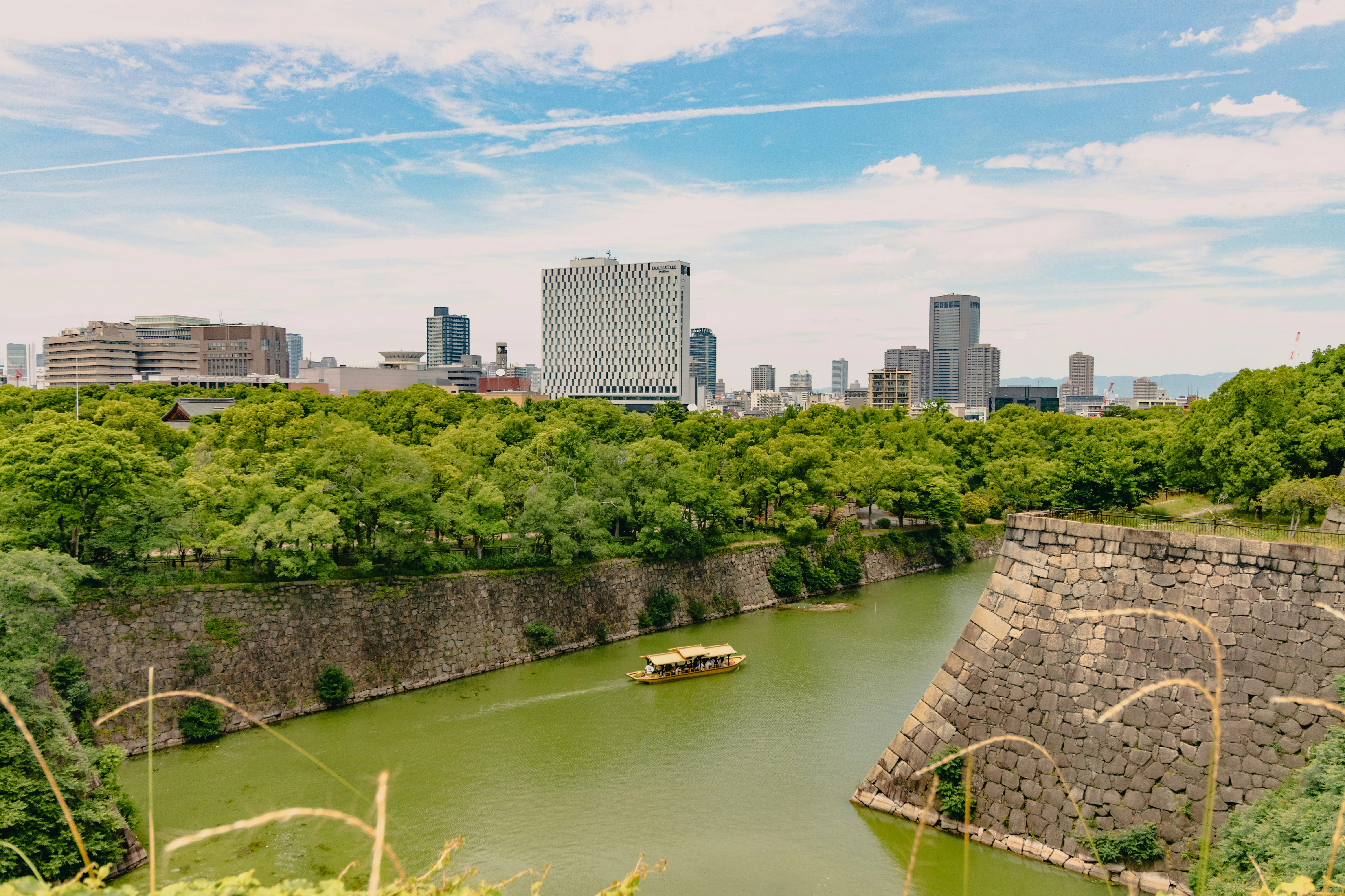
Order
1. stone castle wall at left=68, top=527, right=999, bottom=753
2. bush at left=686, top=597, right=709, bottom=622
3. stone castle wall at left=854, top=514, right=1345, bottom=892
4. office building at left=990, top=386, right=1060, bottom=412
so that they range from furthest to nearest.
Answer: office building at left=990, top=386, right=1060, bottom=412
bush at left=686, top=597, right=709, bottom=622
stone castle wall at left=68, top=527, right=999, bottom=753
stone castle wall at left=854, top=514, right=1345, bottom=892

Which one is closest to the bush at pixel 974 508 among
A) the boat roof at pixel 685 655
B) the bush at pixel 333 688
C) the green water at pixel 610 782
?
the green water at pixel 610 782

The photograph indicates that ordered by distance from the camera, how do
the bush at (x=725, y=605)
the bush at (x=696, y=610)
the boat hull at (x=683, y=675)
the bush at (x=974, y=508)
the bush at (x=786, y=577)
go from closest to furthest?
the boat hull at (x=683, y=675) < the bush at (x=696, y=610) < the bush at (x=725, y=605) < the bush at (x=786, y=577) < the bush at (x=974, y=508)

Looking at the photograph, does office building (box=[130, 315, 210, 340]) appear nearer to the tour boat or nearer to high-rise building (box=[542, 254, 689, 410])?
high-rise building (box=[542, 254, 689, 410])

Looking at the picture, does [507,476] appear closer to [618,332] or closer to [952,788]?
[952,788]

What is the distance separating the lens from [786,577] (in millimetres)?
31219

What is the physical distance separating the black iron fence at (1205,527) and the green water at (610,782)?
532cm

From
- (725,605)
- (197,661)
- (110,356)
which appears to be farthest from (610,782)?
(110,356)

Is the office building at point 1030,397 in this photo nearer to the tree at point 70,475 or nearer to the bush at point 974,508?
the bush at point 974,508

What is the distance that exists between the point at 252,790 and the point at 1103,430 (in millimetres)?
46690

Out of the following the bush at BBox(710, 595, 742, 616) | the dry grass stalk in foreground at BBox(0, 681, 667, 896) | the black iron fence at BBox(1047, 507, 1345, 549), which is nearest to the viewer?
the dry grass stalk in foreground at BBox(0, 681, 667, 896)

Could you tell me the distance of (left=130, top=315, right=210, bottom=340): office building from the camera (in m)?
119

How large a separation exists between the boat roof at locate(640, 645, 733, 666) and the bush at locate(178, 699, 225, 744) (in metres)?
9.89

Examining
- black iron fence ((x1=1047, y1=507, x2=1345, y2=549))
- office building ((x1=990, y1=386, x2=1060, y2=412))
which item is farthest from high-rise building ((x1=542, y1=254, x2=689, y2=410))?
black iron fence ((x1=1047, y1=507, x2=1345, y2=549))

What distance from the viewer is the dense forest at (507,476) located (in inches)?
727
